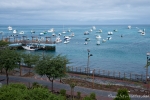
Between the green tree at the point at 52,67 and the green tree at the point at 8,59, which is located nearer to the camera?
the green tree at the point at 52,67

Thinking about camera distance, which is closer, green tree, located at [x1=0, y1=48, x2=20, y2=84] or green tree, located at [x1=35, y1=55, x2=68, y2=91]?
green tree, located at [x1=35, y1=55, x2=68, y2=91]

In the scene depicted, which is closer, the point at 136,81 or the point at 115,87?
the point at 115,87

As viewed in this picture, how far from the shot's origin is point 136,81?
92.1 ft

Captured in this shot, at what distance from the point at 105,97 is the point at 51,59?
6.36 meters

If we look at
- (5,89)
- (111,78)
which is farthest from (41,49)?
(5,89)

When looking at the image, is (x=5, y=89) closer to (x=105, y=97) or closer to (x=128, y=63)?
(x=105, y=97)

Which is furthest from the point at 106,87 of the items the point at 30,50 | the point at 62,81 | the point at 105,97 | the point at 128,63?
the point at 30,50

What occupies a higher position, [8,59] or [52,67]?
[8,59]

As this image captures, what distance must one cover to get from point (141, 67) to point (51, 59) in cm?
2747

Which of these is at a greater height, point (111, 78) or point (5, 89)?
point (5, 89)


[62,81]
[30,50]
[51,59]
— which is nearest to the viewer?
[51,59]

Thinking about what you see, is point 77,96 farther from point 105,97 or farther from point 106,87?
point 106,87

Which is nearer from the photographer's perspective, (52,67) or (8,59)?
(52,67)

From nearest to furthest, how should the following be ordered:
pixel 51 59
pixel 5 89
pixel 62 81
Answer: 1. pixel 5 89
2. pixel 51 59
3. pixel 62 81
